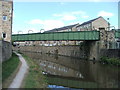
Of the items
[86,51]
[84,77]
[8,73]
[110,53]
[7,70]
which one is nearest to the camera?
[8,73]

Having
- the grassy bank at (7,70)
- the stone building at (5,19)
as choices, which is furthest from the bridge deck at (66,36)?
the grassy bank at (7,70)

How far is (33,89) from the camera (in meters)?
11.7

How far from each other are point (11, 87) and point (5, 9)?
2158 cm

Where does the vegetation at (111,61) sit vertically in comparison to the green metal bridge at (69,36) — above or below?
below

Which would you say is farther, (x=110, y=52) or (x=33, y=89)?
(x=110, y=52)

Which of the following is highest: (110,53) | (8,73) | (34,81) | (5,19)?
(5,19)

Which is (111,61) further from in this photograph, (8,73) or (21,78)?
(21,78)

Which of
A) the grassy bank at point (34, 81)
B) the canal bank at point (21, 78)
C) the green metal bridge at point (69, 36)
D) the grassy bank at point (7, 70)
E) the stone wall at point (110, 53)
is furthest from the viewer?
the green metal bridge at point (69, 36)

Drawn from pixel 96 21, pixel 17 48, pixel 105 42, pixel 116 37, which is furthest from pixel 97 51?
pixel 17 48

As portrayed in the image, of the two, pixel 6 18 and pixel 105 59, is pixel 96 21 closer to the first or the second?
pixel 105 59

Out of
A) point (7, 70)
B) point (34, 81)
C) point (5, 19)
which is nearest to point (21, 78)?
point (34, 81)

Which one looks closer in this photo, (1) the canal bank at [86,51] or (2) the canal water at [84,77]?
(2) the canal water at [84,77]

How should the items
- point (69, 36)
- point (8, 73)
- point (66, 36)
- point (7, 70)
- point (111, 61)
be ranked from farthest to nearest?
1. point (66, 36)
2. point (69, 36)
3. point (111, 61)
4. point (7, 70)
5. point (8, 73)

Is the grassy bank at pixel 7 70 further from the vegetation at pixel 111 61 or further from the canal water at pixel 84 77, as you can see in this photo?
the vegetation at pixel 111 61
